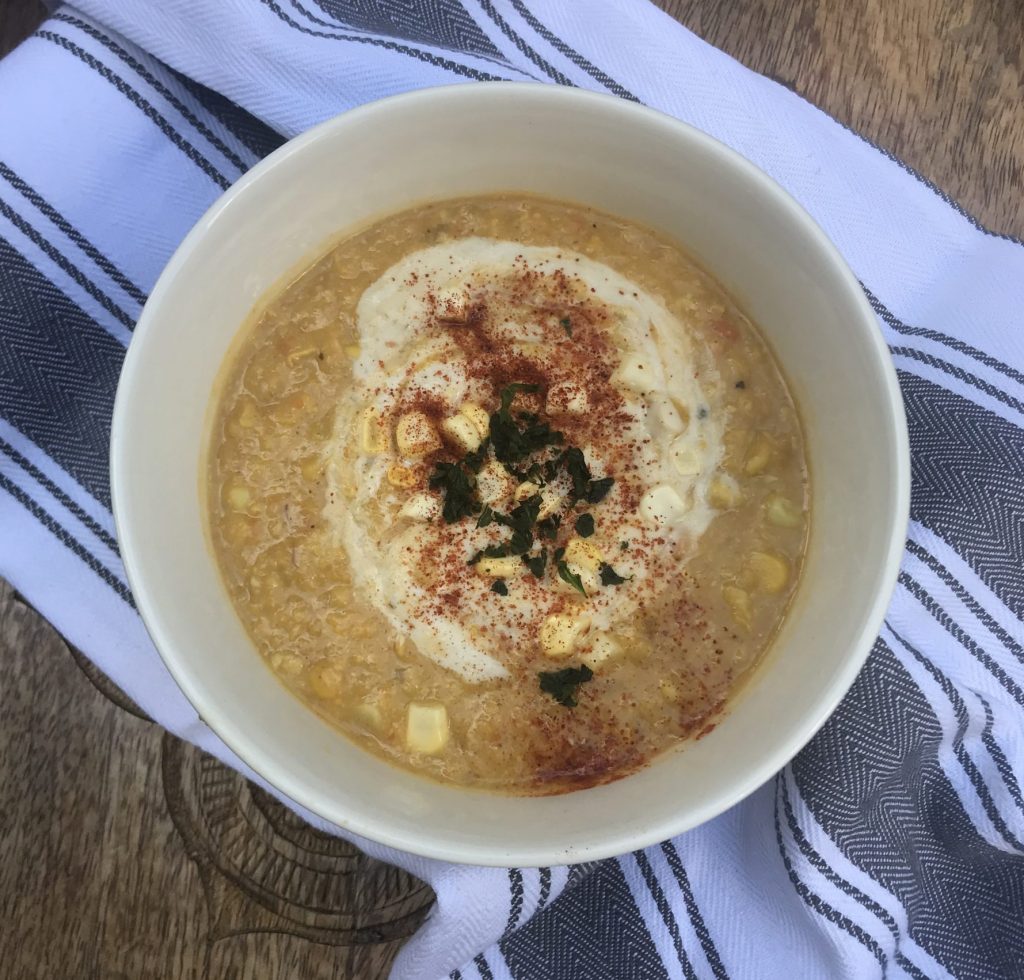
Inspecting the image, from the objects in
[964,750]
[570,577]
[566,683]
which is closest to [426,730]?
[566,683]

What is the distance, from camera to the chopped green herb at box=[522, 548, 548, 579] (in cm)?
180

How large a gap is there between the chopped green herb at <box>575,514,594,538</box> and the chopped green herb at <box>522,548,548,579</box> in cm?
7

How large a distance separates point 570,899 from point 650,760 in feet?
2.03

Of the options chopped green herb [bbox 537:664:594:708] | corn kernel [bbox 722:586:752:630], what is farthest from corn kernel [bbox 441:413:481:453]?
corn kernel [bbox 722:586:752:630]

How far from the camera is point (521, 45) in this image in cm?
214

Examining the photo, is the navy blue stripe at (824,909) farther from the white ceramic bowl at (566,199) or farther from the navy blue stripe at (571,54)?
the navy blue stripe at (571,54)

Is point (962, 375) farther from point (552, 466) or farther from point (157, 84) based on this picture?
point (157, 84)

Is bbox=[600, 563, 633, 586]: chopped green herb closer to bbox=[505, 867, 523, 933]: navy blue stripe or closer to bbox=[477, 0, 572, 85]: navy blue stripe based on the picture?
bbox=[505, 867, 523, 933]: navy blue stripe

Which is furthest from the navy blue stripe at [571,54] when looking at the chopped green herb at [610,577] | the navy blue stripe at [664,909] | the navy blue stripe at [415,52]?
the navy blue stripe at [664,909]

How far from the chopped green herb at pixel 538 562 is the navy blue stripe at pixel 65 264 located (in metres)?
1.00

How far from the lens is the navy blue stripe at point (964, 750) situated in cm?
201

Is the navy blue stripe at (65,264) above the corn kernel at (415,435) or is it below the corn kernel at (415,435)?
above

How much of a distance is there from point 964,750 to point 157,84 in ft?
7.43

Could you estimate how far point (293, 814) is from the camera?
220cm
